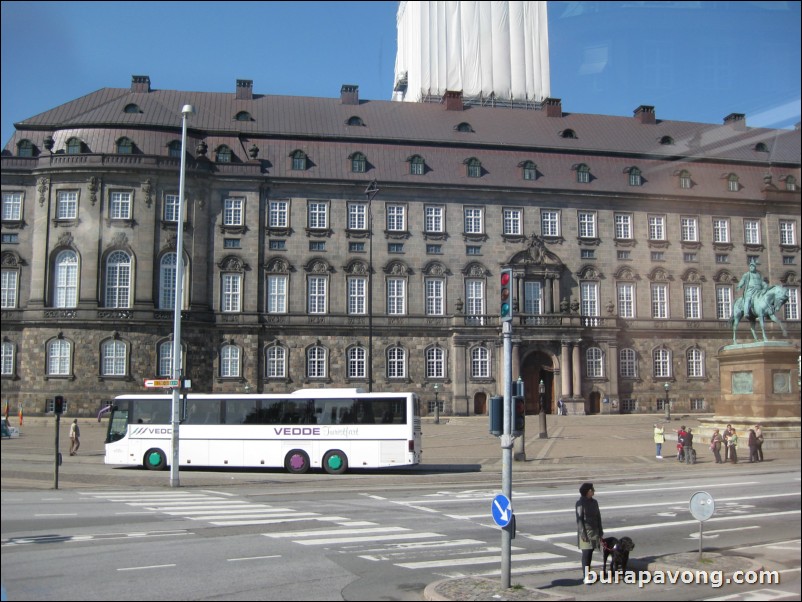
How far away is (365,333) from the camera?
6600 cm

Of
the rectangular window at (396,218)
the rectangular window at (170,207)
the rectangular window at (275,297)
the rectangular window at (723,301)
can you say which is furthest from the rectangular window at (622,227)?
the rectangular window at (170,207)

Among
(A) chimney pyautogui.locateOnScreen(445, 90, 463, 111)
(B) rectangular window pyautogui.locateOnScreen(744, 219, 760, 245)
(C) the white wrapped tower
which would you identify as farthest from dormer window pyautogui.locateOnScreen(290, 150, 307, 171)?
(B) rectangular window pyautogui.locateOnScreen(744, 219, 760, 245)

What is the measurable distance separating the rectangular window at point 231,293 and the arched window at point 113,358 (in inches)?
318

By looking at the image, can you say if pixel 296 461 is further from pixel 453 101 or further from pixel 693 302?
pixel 453 101

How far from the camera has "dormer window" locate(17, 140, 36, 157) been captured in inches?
2517

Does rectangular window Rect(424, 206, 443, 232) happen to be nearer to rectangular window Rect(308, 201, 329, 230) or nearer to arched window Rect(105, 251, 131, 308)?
rectangular window Rect(308, 201, 329, 230)

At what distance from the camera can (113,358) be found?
60531mm

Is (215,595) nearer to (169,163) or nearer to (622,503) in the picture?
(622,503)

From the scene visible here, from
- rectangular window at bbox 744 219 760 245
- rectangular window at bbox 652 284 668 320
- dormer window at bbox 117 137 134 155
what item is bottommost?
rectangular window at bbox 652 284 668 320

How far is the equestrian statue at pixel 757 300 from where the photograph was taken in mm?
43062

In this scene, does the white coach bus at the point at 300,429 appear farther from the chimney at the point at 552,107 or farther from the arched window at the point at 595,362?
the chimney at the point at 552,107

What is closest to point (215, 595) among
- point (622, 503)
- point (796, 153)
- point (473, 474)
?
point (796, 153)

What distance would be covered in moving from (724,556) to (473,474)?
1947cm

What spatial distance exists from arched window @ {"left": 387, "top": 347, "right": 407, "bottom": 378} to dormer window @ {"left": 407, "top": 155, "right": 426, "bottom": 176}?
14384mm
